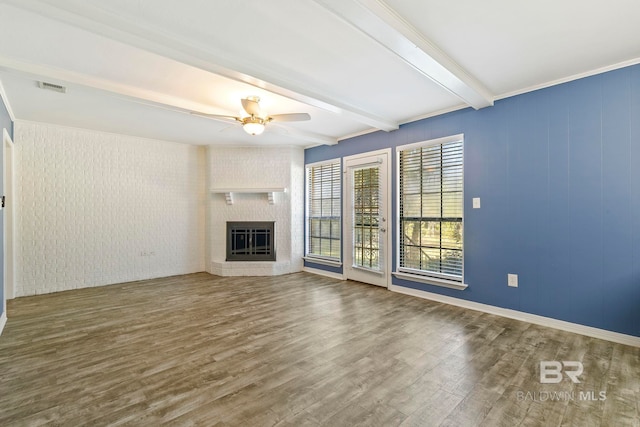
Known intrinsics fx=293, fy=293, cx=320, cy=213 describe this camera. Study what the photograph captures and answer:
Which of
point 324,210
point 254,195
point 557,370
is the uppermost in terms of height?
point 254,195

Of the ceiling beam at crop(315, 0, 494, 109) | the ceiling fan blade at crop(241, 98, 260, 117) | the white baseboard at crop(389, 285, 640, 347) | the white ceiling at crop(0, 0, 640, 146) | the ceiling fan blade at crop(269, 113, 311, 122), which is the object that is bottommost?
the white baseboard at crop(389, 285, 640, 347)

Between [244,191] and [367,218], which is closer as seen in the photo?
[367,218]

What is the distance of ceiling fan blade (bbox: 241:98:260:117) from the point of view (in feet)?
10.2

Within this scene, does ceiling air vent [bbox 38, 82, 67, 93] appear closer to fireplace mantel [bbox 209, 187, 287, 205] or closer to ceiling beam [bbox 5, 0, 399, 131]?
ceiling beam [bbox 5, 0, 399, 131]

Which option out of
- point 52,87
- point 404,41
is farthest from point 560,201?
point 52,87

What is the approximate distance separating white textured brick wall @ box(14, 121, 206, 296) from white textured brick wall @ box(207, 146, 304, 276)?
0.39m

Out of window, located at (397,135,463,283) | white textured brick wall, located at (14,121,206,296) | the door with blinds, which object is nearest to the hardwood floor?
window, located at (397,135,463,283)

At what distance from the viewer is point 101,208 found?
478 cm

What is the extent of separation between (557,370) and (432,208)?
2.20 metres

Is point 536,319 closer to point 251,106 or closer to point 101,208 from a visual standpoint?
point 251,106

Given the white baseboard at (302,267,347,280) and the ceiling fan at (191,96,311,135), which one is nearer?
the ceiling fan at (191,96,311,135)

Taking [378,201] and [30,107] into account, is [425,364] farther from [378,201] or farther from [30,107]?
[30,107]

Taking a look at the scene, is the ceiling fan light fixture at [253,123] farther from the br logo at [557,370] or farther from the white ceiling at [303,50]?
the br logo at [557,370]

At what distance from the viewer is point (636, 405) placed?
5.77 ft
